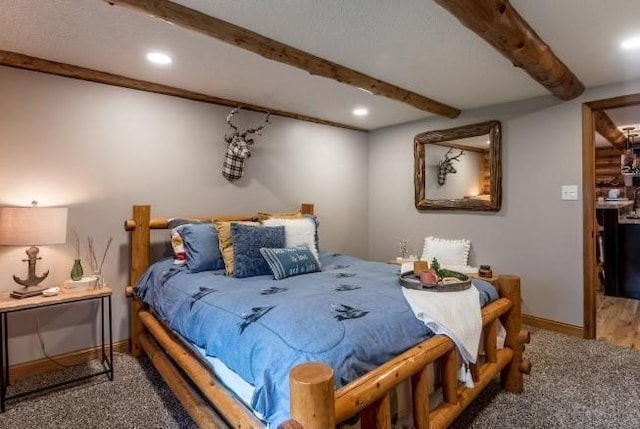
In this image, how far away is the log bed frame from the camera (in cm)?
107

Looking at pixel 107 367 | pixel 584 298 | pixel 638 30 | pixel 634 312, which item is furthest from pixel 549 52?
pixel 107 367

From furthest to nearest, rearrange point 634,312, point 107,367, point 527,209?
1. point 634,312
2. point 527,209
3. point 107,367

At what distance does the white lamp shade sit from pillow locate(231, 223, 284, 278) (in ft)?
3.67

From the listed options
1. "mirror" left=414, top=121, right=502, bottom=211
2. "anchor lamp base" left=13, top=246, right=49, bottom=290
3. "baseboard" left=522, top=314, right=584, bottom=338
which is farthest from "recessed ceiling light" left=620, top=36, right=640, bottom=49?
"anchor lamp base" left=13, top=246, right=49, bottom=290

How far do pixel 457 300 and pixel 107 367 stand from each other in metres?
2.49

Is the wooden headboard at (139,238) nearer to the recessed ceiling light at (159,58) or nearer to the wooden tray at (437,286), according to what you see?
the recessed ceiling light at (159,58)

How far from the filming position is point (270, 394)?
125 cm

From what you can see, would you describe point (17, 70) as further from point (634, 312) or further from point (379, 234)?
point (634, 312)

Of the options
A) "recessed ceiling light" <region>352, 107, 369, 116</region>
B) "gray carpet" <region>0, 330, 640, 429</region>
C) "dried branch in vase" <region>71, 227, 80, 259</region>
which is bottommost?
"gray carpet" <region>0, 330, 640, 429</region>

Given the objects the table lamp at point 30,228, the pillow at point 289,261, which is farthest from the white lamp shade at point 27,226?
the pillow at point 289,261

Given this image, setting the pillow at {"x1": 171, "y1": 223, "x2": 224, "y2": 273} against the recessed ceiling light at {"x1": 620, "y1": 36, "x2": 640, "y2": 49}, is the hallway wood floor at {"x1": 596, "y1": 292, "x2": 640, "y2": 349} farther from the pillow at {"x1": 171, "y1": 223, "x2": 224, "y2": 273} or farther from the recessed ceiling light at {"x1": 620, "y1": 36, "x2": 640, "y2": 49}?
the pillow at {"x1": 171, "y1": 223, "x2": 224, "y2": 273}

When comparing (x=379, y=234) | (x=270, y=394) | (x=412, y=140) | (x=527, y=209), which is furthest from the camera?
(x=379, y=234)

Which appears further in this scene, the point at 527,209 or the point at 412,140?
the point at 412,140

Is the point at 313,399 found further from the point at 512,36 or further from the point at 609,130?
the point at 609,130
